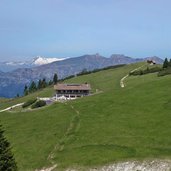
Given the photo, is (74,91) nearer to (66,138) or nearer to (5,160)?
(66,138)

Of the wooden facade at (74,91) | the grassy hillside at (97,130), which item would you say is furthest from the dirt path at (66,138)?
the wooden facade at (74,91)

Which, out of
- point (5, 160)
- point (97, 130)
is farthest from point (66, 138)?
point (5, 160)

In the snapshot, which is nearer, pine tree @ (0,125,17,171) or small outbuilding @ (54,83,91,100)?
pine tree @ (0,125,17,171)

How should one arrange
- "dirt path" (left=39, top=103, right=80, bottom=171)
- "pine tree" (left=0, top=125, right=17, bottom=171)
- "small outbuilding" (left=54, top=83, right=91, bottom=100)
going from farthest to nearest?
1. "small outbuilding" (left=54, top=83, right=91, bottom=100)
2. "dirt path" (left=39, top=103, right=80, bottom=171)
3. "pine tree" (left=0, top=125, right=17, bottom=171)

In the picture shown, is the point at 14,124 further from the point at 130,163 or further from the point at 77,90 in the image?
the point at 77,90

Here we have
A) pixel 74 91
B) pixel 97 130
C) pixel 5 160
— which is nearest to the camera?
pixel 5 160

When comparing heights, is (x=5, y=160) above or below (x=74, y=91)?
below

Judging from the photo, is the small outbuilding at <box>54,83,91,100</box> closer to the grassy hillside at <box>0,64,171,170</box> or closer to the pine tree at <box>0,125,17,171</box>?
the grassy hillside at <box>0,64,171,170</box>

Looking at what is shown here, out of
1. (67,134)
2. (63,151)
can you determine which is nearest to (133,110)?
(67,134)

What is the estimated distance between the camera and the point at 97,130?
3211 inches

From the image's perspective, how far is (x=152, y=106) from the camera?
307ft

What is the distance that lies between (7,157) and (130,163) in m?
19.1

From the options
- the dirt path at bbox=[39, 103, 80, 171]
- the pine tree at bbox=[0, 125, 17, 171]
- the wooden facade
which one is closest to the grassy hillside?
the dirt path at bbox=[39, 103, 80, 171]

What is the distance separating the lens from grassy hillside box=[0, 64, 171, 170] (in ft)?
222
